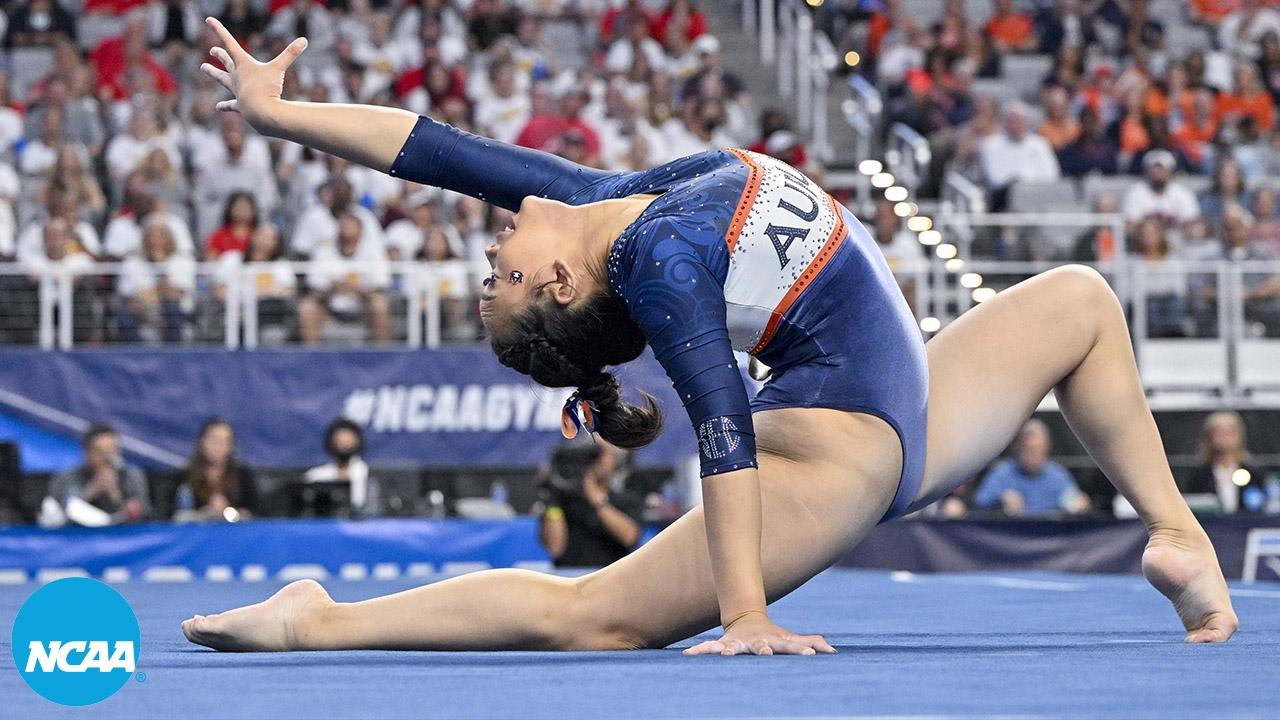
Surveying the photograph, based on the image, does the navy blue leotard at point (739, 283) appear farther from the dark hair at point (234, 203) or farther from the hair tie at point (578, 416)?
the dark hair at point (234, 203)

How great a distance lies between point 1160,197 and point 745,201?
1013 centimetres

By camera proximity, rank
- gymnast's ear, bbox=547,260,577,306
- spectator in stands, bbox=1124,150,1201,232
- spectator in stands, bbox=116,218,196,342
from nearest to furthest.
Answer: gymnast's ear, bbox=547,260,577,306 → spectator in stands, bbox=116,218,196,342 → spectator in stands, bbox=1124,150,1201,232

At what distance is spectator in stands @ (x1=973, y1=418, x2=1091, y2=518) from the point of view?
9.63m

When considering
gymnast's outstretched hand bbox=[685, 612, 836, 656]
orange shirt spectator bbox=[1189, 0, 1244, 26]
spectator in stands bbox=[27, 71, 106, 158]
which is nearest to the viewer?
gymnast's outstretched hand bbox=[685, 612, 836, 656]

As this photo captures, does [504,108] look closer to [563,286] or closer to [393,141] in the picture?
[393,141]

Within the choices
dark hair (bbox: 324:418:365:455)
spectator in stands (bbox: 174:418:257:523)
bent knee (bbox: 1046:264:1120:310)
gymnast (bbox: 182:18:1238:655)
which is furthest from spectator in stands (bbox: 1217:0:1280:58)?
gymnast (bbox: 182:18:1238:655)

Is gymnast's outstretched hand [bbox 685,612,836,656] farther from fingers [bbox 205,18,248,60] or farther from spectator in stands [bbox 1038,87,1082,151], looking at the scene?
spectator in stands [bbox 1038,87,1082,151]

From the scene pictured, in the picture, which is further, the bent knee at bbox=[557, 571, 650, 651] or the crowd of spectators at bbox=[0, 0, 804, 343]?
the crowd of spectators at bbox=[0, 0, 804, 343]

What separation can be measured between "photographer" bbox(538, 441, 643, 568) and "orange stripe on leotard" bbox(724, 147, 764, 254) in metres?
5.39

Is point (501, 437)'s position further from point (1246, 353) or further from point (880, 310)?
point (880, 310)

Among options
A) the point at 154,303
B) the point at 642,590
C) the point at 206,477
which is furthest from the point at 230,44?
the point at 154,303

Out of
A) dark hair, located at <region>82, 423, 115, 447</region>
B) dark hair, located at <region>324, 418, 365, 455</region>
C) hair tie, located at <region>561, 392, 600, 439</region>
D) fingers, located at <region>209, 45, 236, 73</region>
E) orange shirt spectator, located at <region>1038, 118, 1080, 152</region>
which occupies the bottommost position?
dark hair, located at <region>324, 418, 365, 455</region>

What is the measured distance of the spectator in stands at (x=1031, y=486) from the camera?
9.63 metres

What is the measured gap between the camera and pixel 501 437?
34.7 feet
